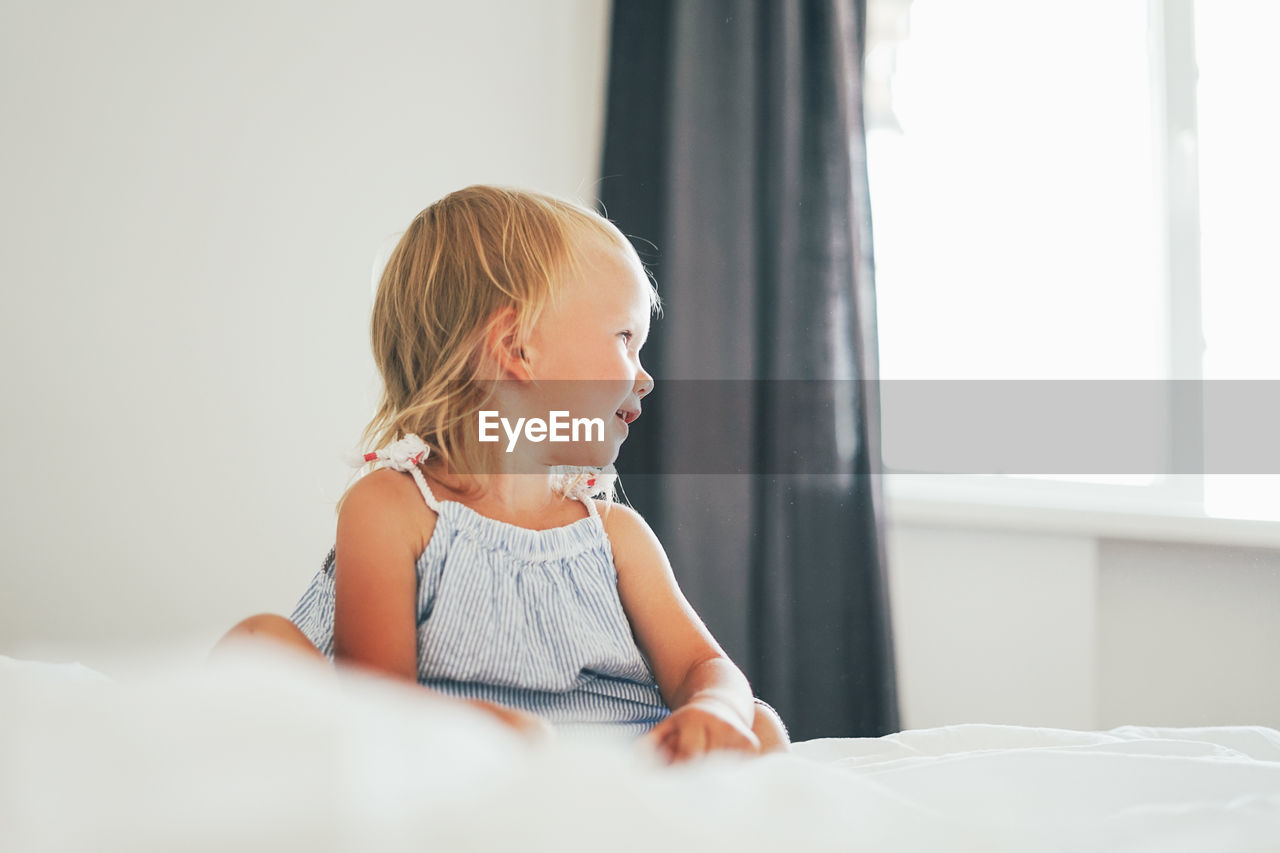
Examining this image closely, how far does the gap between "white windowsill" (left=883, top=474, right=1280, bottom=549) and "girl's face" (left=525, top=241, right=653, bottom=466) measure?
794mm

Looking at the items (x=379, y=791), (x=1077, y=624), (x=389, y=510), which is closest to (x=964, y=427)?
(x=1077, y=624)

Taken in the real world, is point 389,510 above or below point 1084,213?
below

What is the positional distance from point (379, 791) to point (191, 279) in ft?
4.38

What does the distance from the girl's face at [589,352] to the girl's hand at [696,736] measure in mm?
355

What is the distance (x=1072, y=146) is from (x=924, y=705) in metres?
1.03

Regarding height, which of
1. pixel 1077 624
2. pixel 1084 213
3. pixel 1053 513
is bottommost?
pixel 1077 624

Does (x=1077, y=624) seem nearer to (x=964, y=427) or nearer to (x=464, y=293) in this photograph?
(x=964, y=427)

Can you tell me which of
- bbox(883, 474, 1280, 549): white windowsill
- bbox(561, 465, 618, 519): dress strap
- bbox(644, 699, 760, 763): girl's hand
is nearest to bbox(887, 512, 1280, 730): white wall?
bbox(883, 474, 1280, 549): white windowsill

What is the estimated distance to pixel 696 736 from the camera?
648 mm

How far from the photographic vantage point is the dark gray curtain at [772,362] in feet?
5.30

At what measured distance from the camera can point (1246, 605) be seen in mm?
1570

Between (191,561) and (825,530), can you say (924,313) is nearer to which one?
(825,530)

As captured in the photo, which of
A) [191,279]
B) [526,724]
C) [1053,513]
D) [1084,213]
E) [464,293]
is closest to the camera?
[526,724]

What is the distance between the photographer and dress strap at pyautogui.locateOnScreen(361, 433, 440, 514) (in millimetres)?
909
